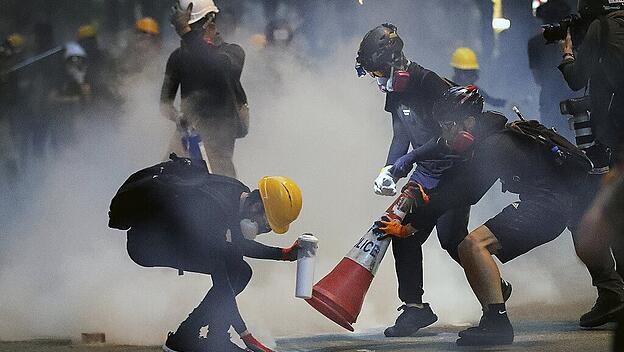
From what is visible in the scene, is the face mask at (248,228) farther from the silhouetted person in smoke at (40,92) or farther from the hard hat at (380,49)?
the silhouetted person in smoke at (40,92)

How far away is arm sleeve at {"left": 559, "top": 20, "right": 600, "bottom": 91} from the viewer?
5379mm

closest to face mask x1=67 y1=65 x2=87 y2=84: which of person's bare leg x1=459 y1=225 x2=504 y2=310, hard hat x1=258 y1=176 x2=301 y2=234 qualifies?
hard hat x1=258 y1=176 x2=301 y2=234

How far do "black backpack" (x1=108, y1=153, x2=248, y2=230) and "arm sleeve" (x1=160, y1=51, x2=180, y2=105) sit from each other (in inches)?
31.3

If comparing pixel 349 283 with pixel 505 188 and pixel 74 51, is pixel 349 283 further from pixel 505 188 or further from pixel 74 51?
pixel 74 51

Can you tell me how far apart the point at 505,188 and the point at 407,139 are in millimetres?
595

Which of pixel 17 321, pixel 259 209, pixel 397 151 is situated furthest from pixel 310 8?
pixel 17 321

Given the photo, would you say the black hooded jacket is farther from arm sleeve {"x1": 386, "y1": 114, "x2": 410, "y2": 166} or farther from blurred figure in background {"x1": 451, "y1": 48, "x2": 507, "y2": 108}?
blurred figure in background {"x1": 451, "y1": 48, "x2": 507, "y2": 108}

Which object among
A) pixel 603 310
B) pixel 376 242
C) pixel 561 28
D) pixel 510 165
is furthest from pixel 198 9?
pixel 603 310

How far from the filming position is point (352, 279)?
5359 millimetres

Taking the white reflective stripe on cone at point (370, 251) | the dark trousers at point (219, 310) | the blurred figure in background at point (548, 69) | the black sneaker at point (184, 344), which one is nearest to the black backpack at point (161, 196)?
the dark trousers at point (219, 310)

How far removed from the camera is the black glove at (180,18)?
5637 millimetres

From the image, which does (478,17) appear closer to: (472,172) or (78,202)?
(472,172)

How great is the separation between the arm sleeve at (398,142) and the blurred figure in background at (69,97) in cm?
152

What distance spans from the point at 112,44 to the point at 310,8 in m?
1.05
